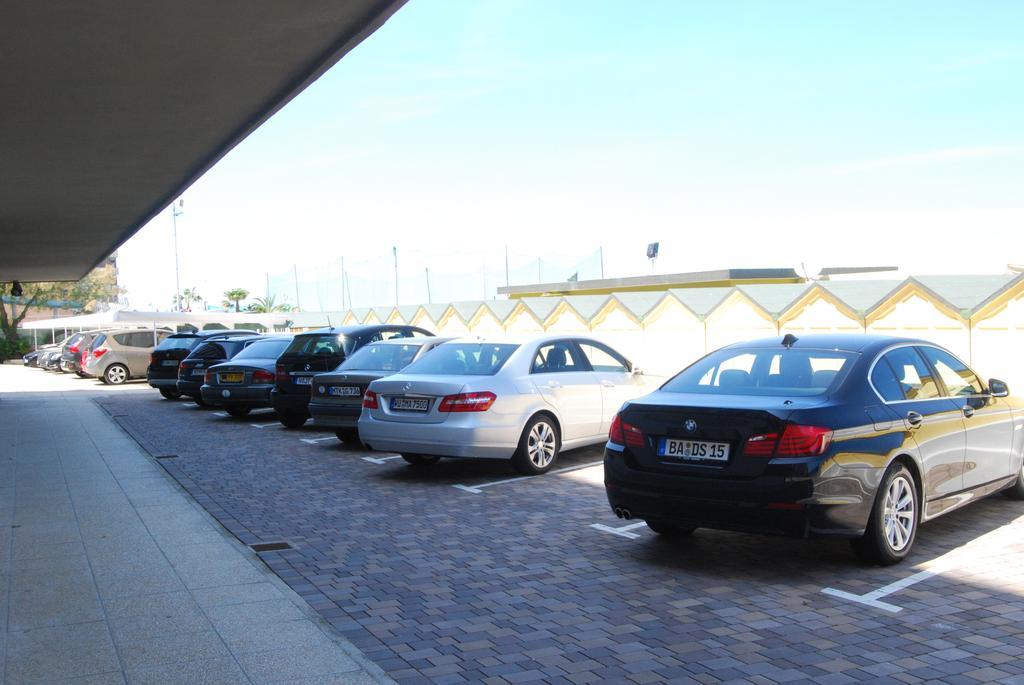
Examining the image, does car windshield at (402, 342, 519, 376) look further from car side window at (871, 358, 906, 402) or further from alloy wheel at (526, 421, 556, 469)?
car side window at (871, 358, 906, 402)

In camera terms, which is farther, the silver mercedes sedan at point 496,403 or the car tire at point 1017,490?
the silver mercedes sedan at point 496,403

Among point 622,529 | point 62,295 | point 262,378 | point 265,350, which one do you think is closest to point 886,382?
point 622,529

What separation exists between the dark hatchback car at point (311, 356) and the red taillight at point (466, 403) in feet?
16.4

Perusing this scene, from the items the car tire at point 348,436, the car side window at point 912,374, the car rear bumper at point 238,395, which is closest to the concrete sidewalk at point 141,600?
the car tire at point 348,436

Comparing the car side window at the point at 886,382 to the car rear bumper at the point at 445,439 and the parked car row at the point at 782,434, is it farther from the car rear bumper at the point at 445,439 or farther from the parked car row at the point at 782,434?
the car rear bumper at the point at 445,439

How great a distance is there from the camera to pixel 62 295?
68938 millimetres

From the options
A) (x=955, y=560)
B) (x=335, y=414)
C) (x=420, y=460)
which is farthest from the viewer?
(x=335, y=414)

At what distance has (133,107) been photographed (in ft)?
29.3

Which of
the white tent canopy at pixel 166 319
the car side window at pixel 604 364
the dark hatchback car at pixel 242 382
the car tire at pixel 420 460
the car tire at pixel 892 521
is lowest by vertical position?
the car tire at pixel 420 460

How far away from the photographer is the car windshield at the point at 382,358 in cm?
1287

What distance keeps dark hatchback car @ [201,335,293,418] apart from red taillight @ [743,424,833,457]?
12380mm

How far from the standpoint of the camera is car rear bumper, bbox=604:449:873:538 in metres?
5.88

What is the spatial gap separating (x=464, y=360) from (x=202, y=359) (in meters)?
11.6

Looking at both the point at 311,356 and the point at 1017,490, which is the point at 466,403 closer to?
the point at 1017,490
